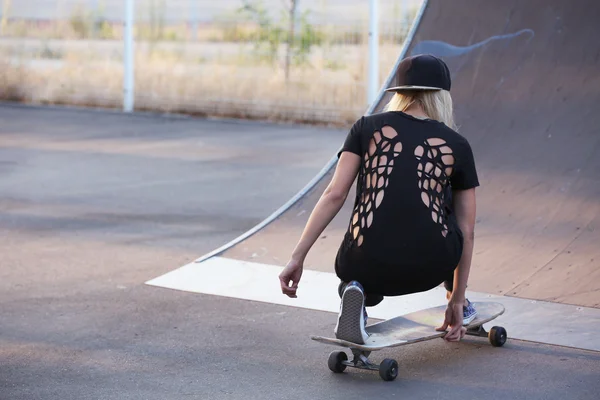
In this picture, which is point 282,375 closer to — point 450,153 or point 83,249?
point 450,153

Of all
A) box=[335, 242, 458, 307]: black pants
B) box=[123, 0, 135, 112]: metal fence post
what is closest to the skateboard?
box=[335, 242, 458, 307]: black pants

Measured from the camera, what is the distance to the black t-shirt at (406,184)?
182 inches

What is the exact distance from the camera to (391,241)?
462 cm

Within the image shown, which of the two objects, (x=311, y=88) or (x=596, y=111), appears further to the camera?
(x=311, y=88)

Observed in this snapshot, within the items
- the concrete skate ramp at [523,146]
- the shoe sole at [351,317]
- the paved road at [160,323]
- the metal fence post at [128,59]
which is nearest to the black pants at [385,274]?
the shoe sole at [351,317]

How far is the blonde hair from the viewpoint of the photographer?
4.72 m

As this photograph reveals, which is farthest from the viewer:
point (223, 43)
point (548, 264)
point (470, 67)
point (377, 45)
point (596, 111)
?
point (223, 43)

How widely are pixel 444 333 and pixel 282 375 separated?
0.79 meters

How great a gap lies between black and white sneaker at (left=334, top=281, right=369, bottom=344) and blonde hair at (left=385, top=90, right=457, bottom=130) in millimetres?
837

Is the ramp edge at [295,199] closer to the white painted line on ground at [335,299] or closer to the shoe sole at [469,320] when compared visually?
the white painted line on ground at [335,299]

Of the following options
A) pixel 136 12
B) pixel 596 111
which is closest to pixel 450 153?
pixel 596 111

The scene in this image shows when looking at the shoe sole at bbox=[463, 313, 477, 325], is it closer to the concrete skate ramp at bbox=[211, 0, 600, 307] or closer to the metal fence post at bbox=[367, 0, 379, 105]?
the concrete skate ramp at bbox=[211, 0, 600, 307]

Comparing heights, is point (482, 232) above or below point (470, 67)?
below

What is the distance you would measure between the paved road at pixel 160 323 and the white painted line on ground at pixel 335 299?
135mm
